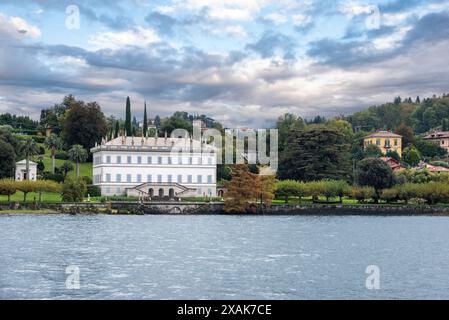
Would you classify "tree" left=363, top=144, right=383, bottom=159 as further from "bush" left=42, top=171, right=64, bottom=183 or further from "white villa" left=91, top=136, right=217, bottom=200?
"bush" left=42, top=171, right=64, bottom=183

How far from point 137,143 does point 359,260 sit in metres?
59.3

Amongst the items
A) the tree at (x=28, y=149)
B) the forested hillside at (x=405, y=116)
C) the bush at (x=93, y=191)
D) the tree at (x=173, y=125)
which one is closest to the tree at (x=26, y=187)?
the bush at (x=93, y=191)

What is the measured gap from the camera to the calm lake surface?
26984mm


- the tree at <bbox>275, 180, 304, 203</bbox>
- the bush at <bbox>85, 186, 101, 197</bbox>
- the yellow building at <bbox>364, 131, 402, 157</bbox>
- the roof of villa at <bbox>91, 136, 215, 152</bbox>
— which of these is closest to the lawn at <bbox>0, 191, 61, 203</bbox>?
the bush at <bbox>85, 186, 101, 197</bbox>

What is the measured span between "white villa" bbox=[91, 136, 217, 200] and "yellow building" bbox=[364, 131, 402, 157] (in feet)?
170

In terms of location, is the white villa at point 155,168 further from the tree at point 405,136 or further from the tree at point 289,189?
the tree at point 405,136

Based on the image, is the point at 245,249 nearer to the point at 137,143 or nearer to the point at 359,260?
the point at 359,260

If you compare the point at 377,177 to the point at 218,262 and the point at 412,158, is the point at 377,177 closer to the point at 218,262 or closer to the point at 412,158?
the point at 412,158

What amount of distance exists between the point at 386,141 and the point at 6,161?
231 feet

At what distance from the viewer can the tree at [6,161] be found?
3573 inches

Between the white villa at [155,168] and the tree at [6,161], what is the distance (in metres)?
9.63

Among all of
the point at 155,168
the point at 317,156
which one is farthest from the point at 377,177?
the point at 155,168
